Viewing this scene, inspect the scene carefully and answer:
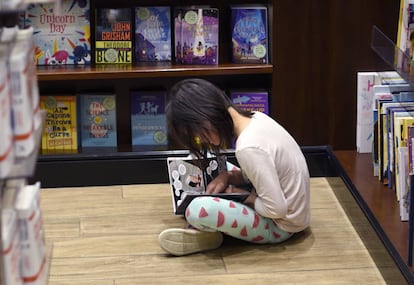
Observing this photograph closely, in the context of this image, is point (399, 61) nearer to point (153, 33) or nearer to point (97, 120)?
point (153, 33)

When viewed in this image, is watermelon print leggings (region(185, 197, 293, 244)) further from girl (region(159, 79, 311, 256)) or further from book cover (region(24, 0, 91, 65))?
book cover (region(24, 0, 91, 65))

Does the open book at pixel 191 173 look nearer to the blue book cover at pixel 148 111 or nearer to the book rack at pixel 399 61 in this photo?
the blue book cover at pixel 148 111

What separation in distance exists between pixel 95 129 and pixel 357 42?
1.19 metres

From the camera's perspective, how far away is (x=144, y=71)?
3332 millimetres

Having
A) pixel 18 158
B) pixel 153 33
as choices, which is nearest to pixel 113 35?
pixel 153 33

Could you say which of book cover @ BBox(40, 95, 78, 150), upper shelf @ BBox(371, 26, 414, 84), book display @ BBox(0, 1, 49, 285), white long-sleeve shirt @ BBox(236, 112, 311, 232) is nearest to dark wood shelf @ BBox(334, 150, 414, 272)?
white long-sleeve shirt @ BBox(236, 112, 311, 232)

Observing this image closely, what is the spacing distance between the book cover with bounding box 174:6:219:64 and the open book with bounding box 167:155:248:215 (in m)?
0.52

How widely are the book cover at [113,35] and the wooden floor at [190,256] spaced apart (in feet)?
2.06

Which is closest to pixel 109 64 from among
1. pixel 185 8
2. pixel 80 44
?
pixel 80 44

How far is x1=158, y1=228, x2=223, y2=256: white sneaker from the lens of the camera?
2.77 m

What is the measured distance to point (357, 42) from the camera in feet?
10.9

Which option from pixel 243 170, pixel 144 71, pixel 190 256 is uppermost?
pixel 144 71

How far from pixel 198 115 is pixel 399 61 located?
0.70 m

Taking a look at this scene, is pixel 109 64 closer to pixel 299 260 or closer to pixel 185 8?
pixel 185 8
